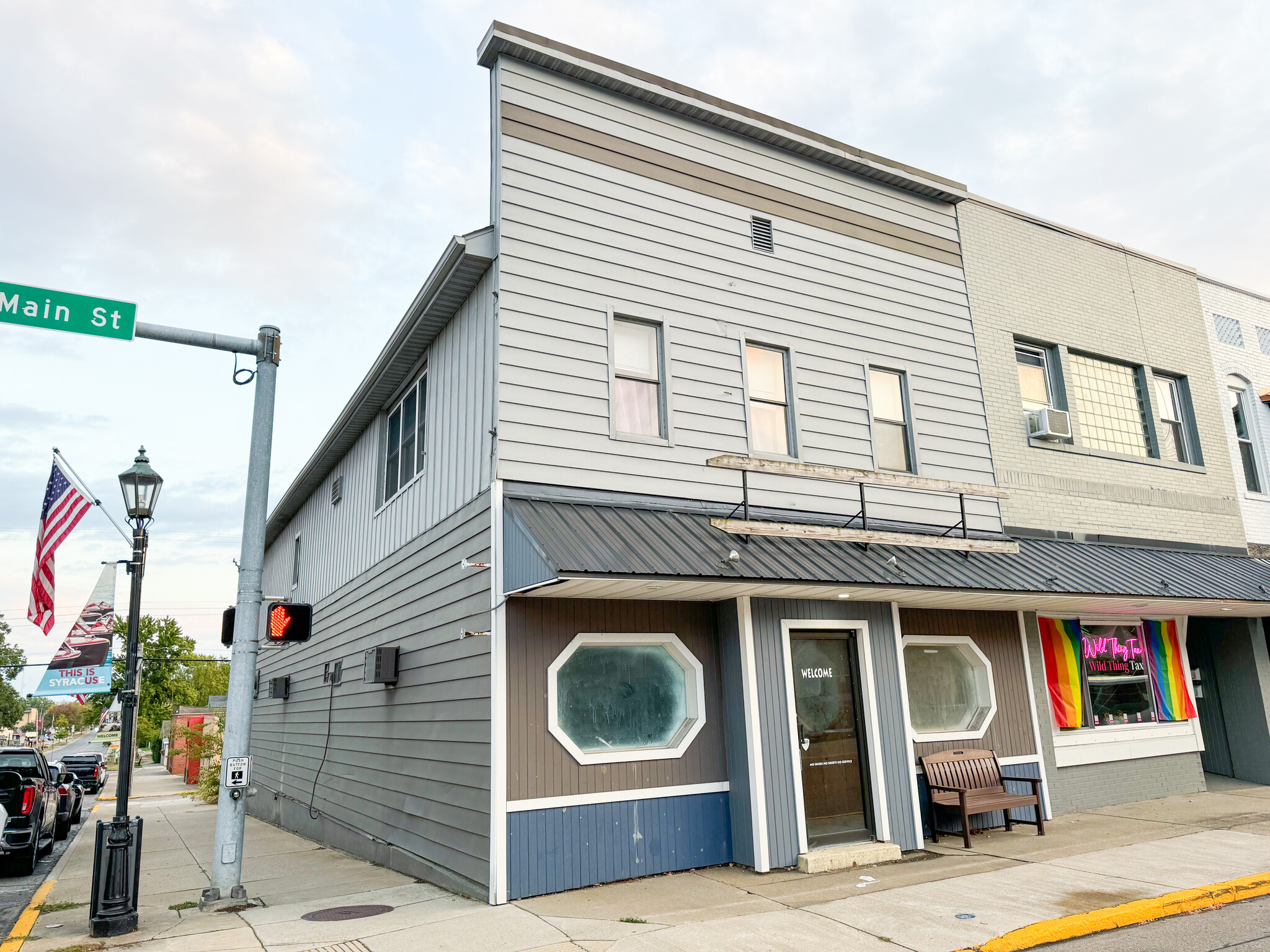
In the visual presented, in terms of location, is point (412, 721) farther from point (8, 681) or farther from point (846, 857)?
point (8, 681)

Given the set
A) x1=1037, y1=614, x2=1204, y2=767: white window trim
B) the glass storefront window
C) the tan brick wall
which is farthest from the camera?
the tan brick wall

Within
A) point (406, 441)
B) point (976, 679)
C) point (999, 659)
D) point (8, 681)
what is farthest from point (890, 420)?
point (8, 681)

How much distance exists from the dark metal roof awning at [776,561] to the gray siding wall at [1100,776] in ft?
4.36

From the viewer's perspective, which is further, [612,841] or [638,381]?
[638,381]

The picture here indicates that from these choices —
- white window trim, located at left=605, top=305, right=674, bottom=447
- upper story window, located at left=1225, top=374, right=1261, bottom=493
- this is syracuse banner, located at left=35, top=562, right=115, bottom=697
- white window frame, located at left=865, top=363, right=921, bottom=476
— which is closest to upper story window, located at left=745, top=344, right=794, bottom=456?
white window trim, located at left=605, top=305, right=674, bottom=447

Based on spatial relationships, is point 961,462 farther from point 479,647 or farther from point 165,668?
point 165,668

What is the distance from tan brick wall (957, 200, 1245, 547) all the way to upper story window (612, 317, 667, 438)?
5475 mm

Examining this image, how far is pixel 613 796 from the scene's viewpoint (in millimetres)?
8125

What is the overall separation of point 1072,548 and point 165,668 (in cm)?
5491

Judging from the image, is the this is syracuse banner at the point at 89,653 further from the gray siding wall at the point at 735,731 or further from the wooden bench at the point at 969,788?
the wooden bench at the point at 969,788

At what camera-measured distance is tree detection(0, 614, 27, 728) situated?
73.5m

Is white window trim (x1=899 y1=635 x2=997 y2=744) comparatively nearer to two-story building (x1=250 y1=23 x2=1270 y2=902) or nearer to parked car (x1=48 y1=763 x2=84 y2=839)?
two-story building (x1=250 y1=23 x2=1270 y2=902)

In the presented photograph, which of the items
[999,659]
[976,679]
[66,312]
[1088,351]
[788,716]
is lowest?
[788,716]

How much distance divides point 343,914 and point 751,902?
3.52 m
